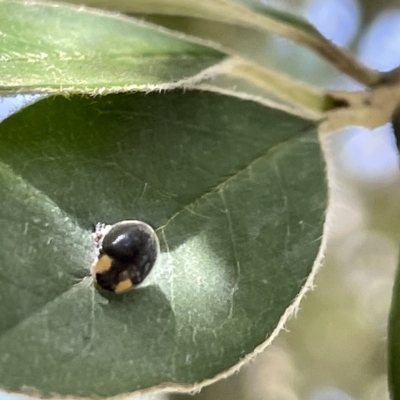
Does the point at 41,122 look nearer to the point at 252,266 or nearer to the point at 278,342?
the point at 252,266

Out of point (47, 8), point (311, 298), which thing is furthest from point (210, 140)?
point (311, 298)

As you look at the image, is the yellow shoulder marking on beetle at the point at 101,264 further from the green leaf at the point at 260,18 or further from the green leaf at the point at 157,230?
the green leaf at the point at 260,18

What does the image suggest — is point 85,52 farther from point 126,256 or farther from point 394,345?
point 394,345

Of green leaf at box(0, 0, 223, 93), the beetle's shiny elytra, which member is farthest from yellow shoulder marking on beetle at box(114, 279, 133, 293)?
green leaf at box(0, 0, 223, 93)

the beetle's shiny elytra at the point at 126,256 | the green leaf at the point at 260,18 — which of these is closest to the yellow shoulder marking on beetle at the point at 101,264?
the beetle's shiny elytra at the point at 126,256

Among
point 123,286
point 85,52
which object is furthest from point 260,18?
point 123,286

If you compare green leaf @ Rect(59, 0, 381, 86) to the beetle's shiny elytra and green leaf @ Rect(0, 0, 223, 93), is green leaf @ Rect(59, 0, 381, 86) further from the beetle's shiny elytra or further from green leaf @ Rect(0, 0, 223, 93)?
the beetle's shiny elytra
